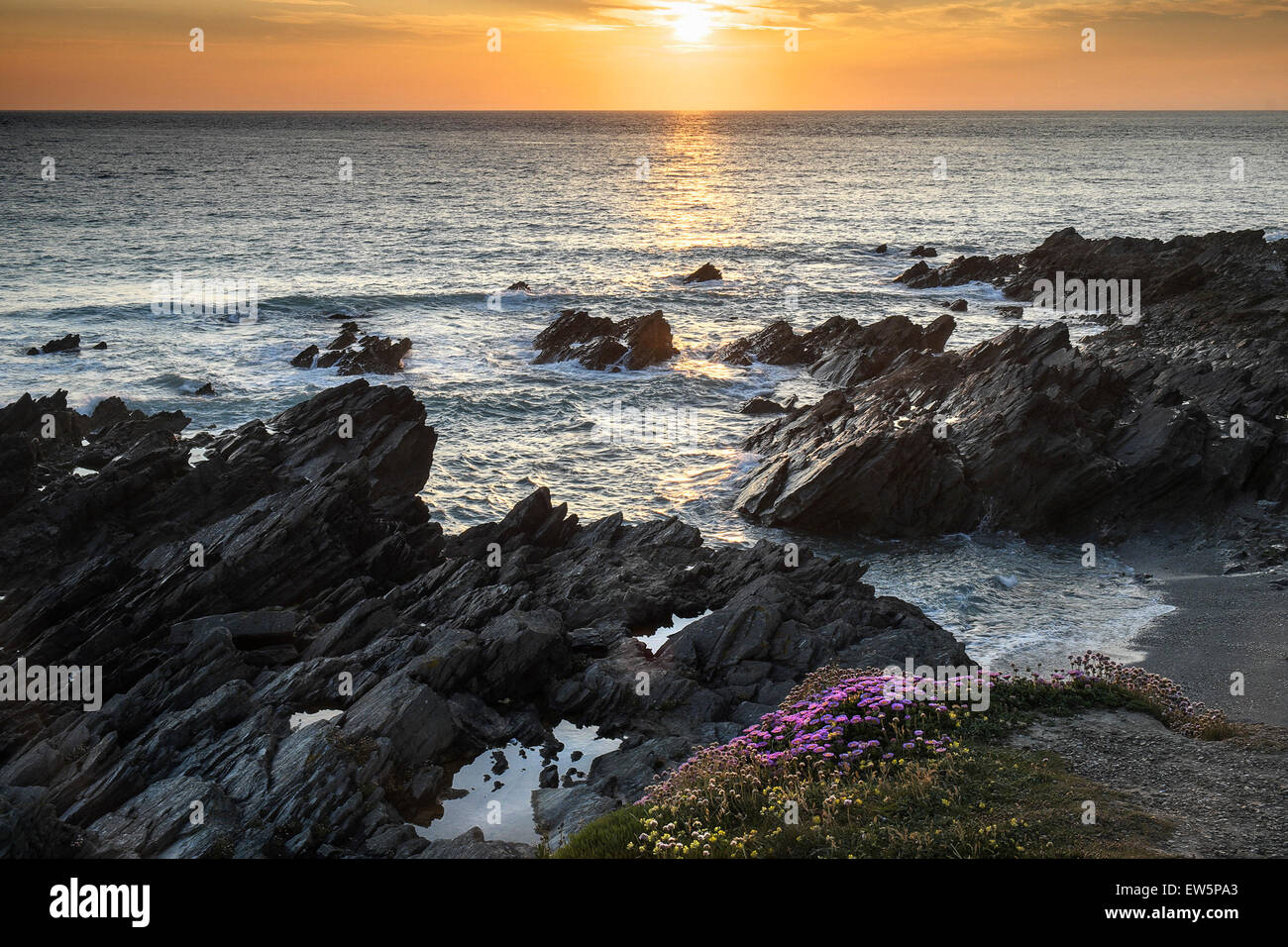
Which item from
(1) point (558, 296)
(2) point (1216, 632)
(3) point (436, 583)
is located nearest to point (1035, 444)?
(2) point (1216, 632)

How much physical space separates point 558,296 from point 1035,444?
45284 mm

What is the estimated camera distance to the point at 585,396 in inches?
1913

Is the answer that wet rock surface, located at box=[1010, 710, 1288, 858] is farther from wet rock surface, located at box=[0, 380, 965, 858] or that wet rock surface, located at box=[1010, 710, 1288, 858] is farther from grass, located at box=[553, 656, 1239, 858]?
wet rock surface, located at box=[0, 380, 965, 858]

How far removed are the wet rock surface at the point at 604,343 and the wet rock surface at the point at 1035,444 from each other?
15068 millimetres

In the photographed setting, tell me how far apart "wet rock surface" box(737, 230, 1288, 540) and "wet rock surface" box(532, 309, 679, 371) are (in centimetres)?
1507

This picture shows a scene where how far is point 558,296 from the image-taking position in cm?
7088

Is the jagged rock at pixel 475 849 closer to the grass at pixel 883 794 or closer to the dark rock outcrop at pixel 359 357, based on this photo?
the grass at pixel 883 794

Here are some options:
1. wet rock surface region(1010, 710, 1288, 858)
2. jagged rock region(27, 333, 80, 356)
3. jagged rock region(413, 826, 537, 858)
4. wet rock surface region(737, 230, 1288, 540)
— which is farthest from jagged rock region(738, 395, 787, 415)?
jagged rock region(27, 333, 80, 356)

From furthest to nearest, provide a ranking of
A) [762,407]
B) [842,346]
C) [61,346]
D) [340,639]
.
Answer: [842,346], [61,346], [762,407], [340,639]

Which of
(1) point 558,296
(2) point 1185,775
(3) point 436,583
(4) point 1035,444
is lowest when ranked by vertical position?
(2) point 1185,775

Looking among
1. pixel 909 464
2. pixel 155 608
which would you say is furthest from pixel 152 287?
pixel 909 464

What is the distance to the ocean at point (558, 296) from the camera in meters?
30.8

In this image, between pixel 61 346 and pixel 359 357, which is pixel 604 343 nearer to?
pixel 359 357

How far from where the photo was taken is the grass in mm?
11625
